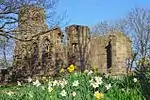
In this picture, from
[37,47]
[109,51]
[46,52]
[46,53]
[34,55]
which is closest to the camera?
[34,55]

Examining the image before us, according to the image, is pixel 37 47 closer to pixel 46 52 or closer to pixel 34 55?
pixel 34 55

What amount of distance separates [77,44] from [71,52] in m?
0.87

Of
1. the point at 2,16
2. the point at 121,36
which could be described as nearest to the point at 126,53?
the point at 121,36

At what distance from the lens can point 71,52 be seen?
33.8 m

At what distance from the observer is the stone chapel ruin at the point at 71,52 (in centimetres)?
3162

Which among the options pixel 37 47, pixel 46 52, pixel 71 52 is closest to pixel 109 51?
pixel 71 52

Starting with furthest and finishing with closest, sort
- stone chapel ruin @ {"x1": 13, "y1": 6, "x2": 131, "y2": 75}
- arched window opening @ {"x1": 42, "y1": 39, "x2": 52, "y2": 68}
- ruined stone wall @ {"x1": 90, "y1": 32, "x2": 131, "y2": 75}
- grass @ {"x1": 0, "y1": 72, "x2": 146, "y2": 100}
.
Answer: ruined stone wall @ {"x1": 90, "y1": 32, "x2": 131, "y2": 75}
arched window opening @ {"x1": 42, "y1": 39, "x2": 52, "y2": 68}
stone chapel ruin @ {"x1": 13, "y1": 6, "x2": 131, "y2": 75}
grass @ {"x1": 0, "y1": 72, "x2": 146, "y2": 100}

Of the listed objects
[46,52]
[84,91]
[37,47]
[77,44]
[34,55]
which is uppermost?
[77,44]

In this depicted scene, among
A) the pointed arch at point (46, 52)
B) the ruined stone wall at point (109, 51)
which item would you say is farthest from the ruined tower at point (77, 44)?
the ruined stone wall at point (109, 51)

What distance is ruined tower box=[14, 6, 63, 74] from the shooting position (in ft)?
83.9

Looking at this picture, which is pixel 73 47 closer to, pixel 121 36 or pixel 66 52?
pixel 66 52

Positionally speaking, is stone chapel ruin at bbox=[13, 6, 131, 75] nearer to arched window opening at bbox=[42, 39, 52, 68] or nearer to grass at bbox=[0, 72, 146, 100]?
arched window opening at bbox=[42, 39, 52, 68]

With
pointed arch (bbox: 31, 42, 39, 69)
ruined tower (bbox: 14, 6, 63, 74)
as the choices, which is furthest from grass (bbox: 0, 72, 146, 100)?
pointed arch (bbox: 31, 42, 39, 69)

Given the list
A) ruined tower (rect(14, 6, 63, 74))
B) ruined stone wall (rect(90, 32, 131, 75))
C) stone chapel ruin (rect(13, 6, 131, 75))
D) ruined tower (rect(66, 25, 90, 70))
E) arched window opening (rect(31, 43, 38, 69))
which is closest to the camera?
ruined tower (rect(14, 6, 63, 74))
